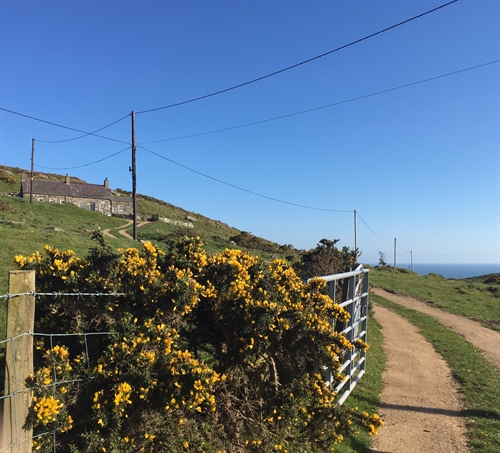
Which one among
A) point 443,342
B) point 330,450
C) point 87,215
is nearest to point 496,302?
point 443,342

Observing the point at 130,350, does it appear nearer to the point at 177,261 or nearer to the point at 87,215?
the point at 177,261

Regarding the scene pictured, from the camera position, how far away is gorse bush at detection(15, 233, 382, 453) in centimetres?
288

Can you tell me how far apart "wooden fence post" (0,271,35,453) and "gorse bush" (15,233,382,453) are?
0.08 metres

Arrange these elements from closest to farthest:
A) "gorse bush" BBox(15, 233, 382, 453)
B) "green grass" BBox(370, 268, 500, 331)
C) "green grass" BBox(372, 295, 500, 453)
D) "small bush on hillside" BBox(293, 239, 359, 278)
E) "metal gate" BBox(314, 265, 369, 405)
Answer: "gorse bush" BBox(15, 233, 382, 453)
"green grass" BBox(372, 295, 500, 453)
"metal gate" BBox(314, 265, 369, 405)
"small bush on hillside" BBox(293, 239, 359, 278)
"green grass" BBox(370, 268, 500, 331)

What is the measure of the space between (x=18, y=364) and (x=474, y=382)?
27.5 ft

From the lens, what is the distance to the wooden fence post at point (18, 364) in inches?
100

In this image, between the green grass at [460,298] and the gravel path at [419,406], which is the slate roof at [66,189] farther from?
the gravel path at [419,406]

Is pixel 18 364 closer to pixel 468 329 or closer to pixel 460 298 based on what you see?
pixel 468 329

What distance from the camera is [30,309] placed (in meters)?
2.68

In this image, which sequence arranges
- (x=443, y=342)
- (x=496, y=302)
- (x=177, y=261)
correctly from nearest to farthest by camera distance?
(x=177, y=261), (x=443, y=342), (x=496, y=302)

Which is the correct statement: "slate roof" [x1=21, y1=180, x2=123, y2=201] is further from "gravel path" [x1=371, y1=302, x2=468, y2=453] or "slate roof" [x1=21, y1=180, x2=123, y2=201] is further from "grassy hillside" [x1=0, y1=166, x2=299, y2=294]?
"gravel path" [x1=371, y1=302, x2=468, y2=453]

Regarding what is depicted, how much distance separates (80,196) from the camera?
60.5 metres

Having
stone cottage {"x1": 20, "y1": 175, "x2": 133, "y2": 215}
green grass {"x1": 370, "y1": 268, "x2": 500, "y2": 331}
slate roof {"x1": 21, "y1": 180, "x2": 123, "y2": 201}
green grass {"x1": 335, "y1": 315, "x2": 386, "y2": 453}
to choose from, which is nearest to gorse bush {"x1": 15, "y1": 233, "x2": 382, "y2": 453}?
green grass {"x1": 335, "y1": 315, "x2": 386, "y2": 453}

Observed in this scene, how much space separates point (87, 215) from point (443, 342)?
134 feet
